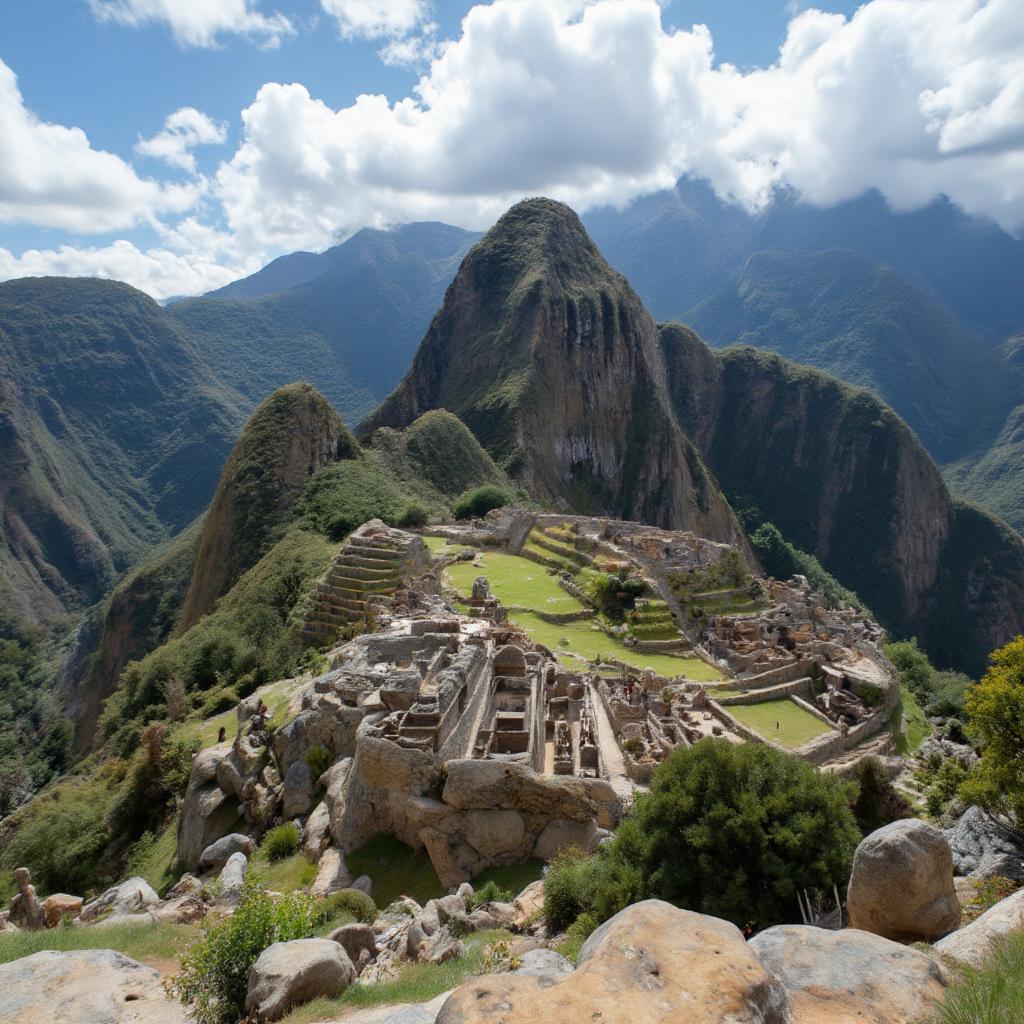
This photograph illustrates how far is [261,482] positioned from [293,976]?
75034 mm

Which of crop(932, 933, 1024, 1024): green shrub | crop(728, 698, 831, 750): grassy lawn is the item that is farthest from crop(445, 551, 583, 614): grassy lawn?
crop(932, 933, 1024, 1024): green shrub

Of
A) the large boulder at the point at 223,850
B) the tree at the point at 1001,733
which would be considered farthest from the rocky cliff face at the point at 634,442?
the tree at the point at 1001,733

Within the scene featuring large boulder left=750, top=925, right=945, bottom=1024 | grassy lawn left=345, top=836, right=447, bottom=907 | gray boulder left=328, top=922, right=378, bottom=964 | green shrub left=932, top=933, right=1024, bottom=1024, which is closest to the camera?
green shrub left=932, top=933, right=1024, bottom=1024

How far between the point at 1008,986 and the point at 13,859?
27.1 meters

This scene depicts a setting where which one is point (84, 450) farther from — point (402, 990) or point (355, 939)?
point (402, 990)

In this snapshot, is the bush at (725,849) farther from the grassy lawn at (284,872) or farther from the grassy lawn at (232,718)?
the grassy lawn at (232,718)

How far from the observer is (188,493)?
168875mm

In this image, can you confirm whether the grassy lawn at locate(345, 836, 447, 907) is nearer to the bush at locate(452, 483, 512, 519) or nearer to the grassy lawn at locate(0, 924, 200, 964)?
the grassy lawn at locate(0, 924, 200, 964)

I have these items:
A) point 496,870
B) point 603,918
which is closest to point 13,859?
point 496,870

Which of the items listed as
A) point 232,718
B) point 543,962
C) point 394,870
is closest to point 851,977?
point 543,962

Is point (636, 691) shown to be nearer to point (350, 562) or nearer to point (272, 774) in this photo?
point (272, 774)

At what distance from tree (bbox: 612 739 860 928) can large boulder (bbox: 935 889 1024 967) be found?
360 centimetres

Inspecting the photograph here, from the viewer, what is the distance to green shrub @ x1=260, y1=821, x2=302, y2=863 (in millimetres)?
16266

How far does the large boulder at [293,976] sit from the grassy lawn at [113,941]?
10.4 ft
